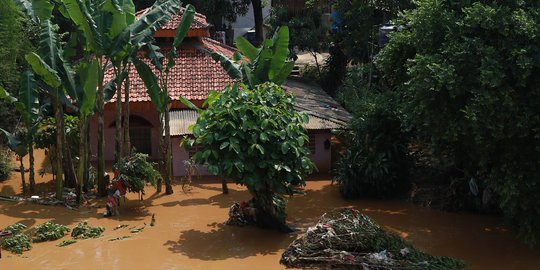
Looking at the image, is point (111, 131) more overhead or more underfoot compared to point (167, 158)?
more overhead

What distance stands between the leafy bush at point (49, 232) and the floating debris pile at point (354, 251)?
13.8 ft

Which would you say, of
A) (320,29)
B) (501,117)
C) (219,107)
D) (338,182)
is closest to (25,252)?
(219,107)

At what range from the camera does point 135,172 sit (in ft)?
43.1

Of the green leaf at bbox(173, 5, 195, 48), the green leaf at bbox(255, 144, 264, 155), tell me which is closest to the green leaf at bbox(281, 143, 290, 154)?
the green leaf at bbox(255, 144, 264, 155)

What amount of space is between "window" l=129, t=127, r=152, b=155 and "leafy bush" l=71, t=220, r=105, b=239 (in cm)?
592

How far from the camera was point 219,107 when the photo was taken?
36.9ft

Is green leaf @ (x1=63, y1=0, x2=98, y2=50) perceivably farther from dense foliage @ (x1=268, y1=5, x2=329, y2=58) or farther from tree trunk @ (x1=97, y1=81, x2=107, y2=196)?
dense foliage @ (x1=268, y1=5, x2=329, y2=58)

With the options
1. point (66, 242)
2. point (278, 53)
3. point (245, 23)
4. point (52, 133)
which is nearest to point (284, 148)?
point (278, 53)

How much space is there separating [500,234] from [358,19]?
10.5 meters

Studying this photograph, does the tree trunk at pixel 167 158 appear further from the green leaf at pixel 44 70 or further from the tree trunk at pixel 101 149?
the green leaf at pixel 44 70

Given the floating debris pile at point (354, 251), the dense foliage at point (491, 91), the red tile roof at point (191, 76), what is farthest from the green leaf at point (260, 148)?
the red tile roof at point (191, 76)

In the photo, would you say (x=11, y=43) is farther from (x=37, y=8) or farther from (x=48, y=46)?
(x=48, y=46)

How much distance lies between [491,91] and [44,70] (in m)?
7.87

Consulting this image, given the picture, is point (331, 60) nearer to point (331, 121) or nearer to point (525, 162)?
point (331, 121)
